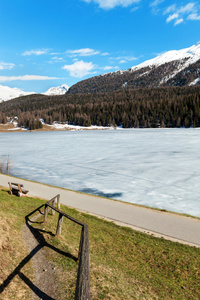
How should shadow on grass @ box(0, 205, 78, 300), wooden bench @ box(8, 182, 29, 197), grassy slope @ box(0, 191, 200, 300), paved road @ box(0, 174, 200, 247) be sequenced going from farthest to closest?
1. wooden bench @ box(8, 182, 29, 197)
2. paved road @ box(0, 174, 200, 247)
3. grassy slope @ box(0, 191, 200, 300)
4. shadow on grass @ box(0, 205, 78, 300)

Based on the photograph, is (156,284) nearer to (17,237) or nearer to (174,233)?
(174,233)

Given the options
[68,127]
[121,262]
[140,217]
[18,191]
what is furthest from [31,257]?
[68,127]

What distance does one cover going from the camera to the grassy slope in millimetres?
6305

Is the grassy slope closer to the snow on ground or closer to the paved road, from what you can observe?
the paved road

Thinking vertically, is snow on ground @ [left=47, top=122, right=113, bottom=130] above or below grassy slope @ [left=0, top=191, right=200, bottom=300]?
above

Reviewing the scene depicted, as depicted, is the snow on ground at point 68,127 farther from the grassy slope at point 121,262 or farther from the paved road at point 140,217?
the grassy slope at point 121,262

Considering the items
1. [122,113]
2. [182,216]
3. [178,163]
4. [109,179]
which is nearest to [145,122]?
[122,113]

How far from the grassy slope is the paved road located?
39.8 inches

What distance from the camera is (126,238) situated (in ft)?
33.6

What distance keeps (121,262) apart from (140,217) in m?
5.19

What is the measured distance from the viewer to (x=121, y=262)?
8.23 m

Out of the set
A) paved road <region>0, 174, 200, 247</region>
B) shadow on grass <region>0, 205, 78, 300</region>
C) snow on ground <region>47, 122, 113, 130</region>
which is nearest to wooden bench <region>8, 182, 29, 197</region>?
paved road <region>0, 174, 200, 247</region>

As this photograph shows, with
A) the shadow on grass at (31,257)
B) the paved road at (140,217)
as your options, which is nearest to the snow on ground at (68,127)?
the paved road at (140,217)

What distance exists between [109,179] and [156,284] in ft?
60.9
